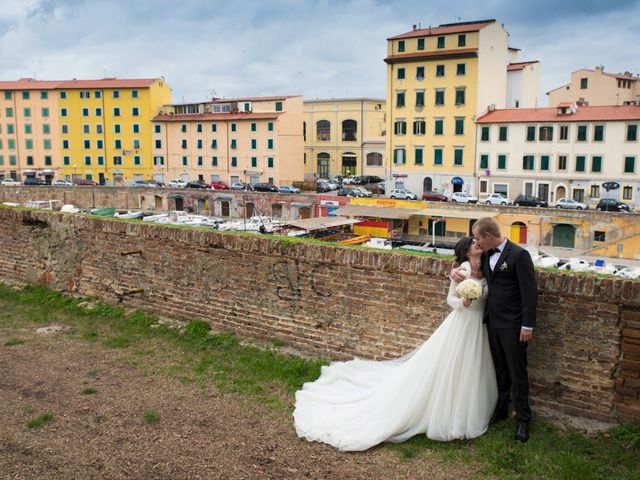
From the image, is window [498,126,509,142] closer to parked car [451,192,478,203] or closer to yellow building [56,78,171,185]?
parked car [451,192,478,203]

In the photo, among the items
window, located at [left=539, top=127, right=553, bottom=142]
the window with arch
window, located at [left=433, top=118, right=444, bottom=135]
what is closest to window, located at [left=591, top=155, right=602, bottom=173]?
window, located at [left=539, top=127, right=553, bottom=142]

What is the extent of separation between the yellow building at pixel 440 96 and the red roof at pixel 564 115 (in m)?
2.09

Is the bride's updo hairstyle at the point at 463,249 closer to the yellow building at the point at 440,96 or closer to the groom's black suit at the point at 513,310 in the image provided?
the groom's black suit at the point at 513,310

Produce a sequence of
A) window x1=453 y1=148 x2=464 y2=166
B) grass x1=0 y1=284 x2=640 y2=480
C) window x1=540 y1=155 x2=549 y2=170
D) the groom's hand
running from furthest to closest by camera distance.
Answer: window x1=453 y1=148 x2=464 y2=166
window x1=540 y1=155 x2=549 y2=170
the groom's hand
grass x1=0 y1=284 x2=640 y2=480

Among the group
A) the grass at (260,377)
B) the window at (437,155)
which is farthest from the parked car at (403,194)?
the grass at (260,377)

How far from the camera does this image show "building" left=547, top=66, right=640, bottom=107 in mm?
62281

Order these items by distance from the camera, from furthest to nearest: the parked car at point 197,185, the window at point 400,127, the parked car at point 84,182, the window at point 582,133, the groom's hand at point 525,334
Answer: the parked car at point 84,182
the parked car at point 197,185
the window at point 400,127
the window at point 582,133
the groom's hand at point 525,334

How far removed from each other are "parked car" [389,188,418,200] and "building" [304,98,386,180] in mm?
14755

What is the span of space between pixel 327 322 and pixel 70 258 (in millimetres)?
6127

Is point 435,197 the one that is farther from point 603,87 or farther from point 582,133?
point 603,87

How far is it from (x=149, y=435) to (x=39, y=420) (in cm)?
122

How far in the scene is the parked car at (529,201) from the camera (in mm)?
49641

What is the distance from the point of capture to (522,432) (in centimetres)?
558

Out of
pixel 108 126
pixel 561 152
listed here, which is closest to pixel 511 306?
pixel 561 152
